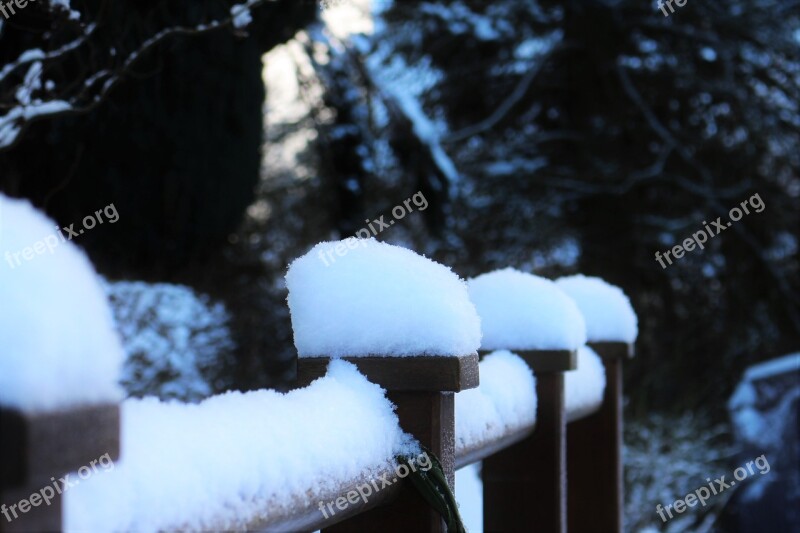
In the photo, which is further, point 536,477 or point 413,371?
point 536,477

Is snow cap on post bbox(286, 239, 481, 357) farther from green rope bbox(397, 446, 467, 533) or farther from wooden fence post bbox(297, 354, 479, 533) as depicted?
green rope bbox(397, 446, 467, 533)

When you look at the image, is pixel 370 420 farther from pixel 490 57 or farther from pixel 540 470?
pixel 490 57

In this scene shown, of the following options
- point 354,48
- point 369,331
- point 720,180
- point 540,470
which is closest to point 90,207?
point 354,48

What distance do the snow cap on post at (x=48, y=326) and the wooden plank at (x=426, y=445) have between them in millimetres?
562

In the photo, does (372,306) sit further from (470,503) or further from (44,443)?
(470,503)

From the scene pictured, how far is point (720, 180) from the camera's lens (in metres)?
7.88

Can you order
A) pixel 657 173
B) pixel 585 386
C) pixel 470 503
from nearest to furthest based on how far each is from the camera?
pixel 470 503 < pixel 585 386 < pixel 657 173

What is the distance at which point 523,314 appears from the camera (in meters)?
1.67

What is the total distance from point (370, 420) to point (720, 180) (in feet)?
24.9

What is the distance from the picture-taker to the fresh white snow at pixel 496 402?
128 cm

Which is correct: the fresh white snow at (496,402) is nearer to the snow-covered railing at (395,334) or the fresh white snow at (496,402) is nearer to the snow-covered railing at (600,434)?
the snow-covered railing at (395,334)

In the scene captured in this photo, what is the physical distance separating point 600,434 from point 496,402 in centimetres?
107

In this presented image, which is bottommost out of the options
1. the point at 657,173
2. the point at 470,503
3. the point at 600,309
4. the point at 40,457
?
the point at 657,173

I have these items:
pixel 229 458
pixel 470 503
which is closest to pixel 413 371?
pixel 229 458
